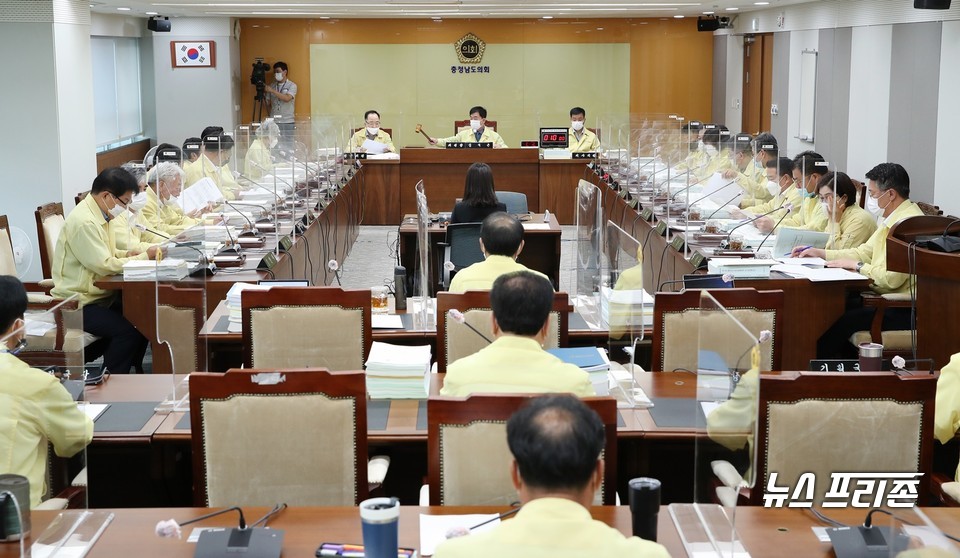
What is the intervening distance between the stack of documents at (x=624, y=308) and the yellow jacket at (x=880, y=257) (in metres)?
1.42

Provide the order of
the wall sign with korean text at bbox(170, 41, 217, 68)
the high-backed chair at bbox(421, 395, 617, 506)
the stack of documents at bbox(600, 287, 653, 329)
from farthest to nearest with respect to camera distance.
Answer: the wall sign with korean text at bbox(170, 41, 217, 68)
the stack of documents at bbox(600, 287, 653, 329)
the high-backed chair at bbox(421, 395, 617, 506)

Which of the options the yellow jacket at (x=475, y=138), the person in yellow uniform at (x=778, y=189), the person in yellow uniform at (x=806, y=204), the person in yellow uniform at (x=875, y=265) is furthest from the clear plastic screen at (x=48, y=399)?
the yellow jacket at (x=475, y=138)

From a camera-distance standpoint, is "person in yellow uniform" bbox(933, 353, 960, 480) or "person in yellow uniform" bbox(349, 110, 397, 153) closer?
"person in yellow uniform" bbox(933, 353, 960, 480)

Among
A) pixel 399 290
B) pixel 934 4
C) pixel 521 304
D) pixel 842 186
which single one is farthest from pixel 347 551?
pixel 934 4

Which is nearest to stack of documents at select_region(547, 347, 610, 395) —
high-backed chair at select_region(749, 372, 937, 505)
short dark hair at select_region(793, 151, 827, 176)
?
high-backed chair at select_region(749, 372, 937, 505)

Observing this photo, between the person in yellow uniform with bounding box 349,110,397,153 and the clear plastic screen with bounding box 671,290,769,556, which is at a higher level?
the person in yellow uniform with bounding box 349,110,397,153

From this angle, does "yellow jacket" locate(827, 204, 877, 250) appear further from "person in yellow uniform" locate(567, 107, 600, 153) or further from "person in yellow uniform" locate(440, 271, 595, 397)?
"person in yellow uniform" locate(567, 107, 600, 153)

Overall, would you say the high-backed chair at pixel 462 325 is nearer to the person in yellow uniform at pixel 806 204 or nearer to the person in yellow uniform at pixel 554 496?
the person in yellow uniform at pixel 554 496

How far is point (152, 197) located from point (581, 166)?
528cm

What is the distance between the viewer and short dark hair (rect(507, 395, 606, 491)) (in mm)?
1967

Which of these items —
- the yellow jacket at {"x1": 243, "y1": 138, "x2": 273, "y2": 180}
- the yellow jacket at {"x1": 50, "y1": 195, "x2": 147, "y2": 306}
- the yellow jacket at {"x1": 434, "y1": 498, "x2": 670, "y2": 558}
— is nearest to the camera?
the yellow jacket at {"x1": 434, "y1": 498, "x2": 670, "y2": 558}

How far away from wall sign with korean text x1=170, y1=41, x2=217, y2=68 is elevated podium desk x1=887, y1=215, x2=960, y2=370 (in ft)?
39.0

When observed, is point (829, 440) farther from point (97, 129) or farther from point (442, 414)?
point (97, 129)

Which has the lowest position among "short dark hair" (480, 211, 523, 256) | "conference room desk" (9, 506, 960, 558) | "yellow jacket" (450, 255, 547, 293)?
"conference room desk" (9, 506, 960, 558)
